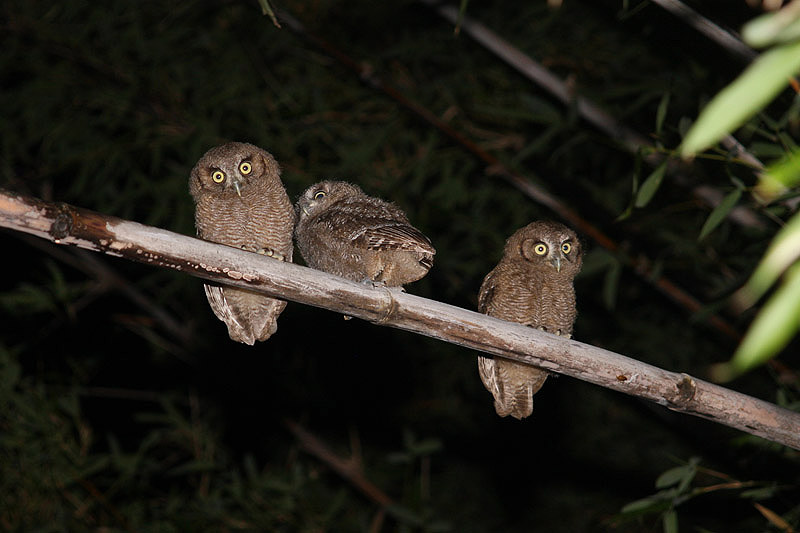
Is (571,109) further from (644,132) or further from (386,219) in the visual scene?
(386,219)

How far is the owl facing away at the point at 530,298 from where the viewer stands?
2895 mm

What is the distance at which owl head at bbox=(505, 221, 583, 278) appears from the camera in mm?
2904

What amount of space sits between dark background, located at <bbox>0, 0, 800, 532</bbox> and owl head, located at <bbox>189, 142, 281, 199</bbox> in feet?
4.75

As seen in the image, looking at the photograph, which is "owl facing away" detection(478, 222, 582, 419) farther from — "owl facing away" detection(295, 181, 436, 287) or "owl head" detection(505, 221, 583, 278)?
"owl facing away" detection(295, 181, 436, 287)

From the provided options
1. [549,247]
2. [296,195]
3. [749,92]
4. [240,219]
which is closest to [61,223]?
[240,219]

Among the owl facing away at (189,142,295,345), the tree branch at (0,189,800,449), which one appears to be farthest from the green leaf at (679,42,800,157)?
the owl facing away at (189,142,295,345)

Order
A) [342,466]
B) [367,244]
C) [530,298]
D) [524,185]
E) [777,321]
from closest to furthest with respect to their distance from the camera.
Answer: [777,321] < [367,244] < [530,298] < [524,185] < [342,466]

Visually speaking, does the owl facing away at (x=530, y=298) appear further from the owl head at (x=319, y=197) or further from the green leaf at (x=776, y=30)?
the green leaf at (x=776, y=30)

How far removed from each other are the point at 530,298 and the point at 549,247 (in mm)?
222

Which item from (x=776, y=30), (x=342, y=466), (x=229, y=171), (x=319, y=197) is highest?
(x=319, y=197)

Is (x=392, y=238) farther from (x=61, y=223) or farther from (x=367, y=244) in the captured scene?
(x=61, y=223)

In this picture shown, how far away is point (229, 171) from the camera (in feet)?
8.86

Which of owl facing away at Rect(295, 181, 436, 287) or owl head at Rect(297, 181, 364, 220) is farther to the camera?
owl head at Rect(297, 181, 364, 220)

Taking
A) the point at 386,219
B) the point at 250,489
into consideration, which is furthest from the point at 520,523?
the point at 386,219
